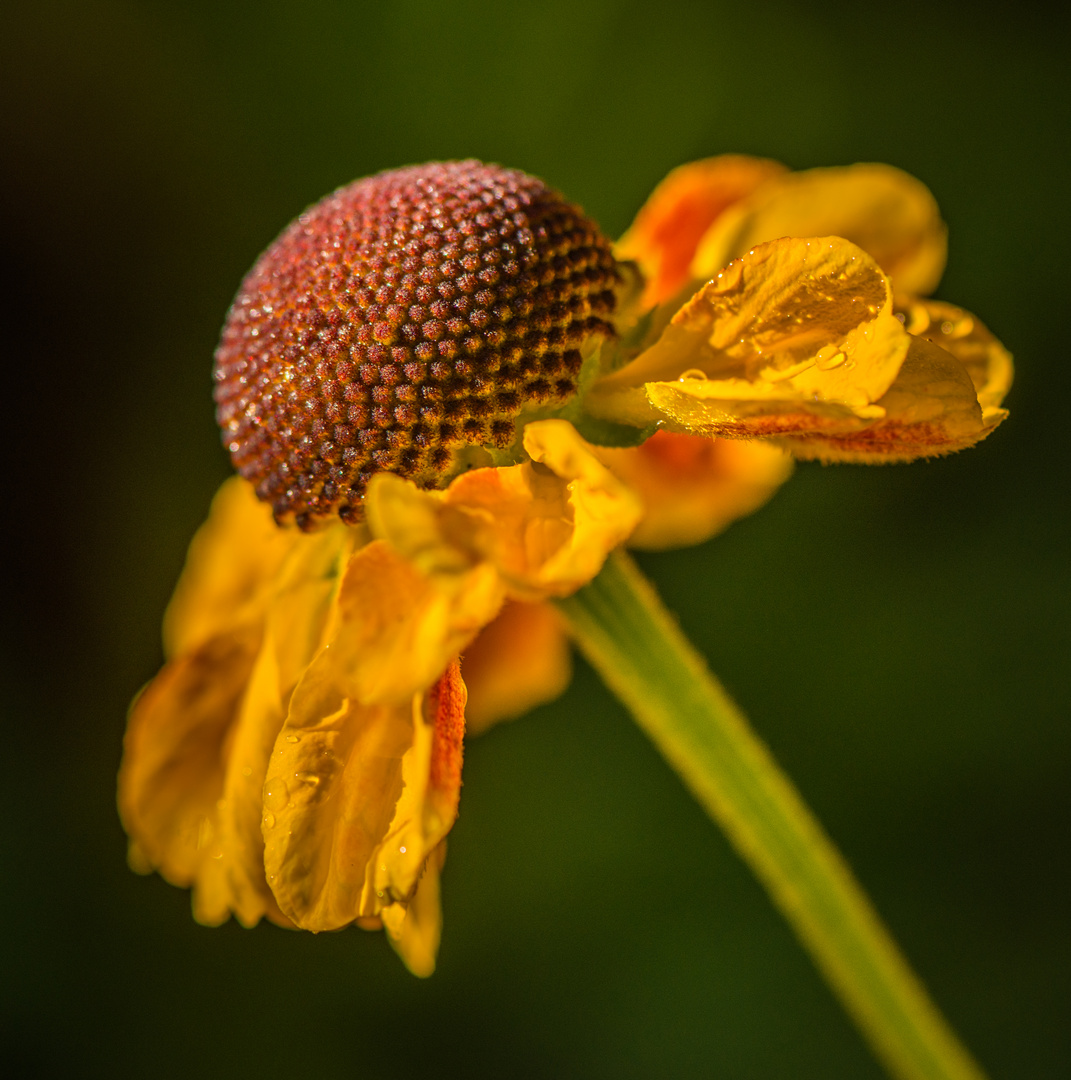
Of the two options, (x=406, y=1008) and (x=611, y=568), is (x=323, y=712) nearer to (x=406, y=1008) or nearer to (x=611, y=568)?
(x=611, y=568)

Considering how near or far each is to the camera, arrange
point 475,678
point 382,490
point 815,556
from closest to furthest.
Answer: point 382,490
point 475,678
point 815,556

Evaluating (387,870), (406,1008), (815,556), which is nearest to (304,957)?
(406,1008)

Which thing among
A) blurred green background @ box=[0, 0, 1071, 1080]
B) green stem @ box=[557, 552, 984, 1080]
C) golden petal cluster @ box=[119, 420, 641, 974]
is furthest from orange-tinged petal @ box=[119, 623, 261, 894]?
blurred green background @ box=[0, 0, 1071, 1080]

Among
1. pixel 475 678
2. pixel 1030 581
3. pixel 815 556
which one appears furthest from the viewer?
pixel 815 556

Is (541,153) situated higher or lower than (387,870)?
higher

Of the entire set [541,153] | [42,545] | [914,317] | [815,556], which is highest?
[914,317]

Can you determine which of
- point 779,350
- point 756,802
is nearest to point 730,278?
point 779,350
